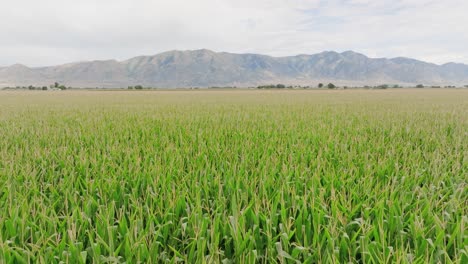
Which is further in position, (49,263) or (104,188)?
(104,188)

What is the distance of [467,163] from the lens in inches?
158

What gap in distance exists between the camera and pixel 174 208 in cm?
260

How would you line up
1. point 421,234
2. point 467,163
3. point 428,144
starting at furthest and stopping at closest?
point 428,144, point 467,163, point 421,234

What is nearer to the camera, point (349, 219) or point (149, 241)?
point (149, 241)

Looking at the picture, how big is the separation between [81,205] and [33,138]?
171 inches

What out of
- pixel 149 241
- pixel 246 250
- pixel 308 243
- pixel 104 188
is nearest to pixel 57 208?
pixel 104 188

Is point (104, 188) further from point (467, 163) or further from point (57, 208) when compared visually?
point (467, 163)

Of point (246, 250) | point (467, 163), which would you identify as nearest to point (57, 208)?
point (246, 250)

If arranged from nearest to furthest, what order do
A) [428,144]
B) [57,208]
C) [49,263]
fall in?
[49,263] → [57,208] → [428,144]

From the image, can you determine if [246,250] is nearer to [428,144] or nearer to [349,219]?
[349,219]

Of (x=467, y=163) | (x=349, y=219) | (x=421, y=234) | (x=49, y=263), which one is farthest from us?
(x=467, y=163)

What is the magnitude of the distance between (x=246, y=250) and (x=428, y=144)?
5.28 metres

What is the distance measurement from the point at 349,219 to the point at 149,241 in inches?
62.0

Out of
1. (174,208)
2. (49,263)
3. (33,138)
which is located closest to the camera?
(49,263)
